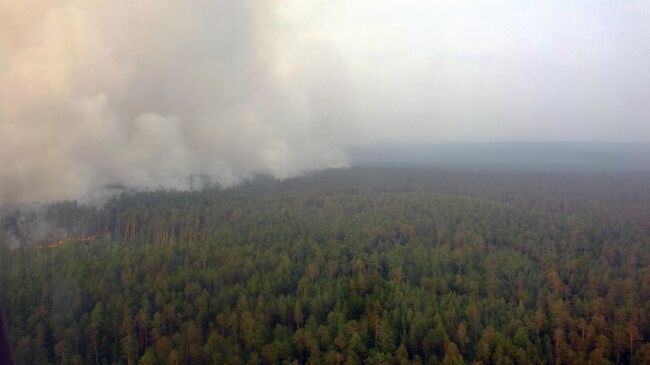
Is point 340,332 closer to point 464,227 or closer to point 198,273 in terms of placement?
point 198,273

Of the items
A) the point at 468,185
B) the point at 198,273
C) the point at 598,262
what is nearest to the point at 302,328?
the point at 198,273

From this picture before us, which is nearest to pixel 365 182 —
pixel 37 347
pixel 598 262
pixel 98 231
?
pixel 98 231

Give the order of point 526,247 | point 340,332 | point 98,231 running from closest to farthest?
point 340,332 < point 526,247 < point 98,231

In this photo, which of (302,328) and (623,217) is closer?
(302,328)

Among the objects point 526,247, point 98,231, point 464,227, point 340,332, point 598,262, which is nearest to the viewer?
point 340,332

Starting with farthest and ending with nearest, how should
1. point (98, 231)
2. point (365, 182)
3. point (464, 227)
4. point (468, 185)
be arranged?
1. point (365, 182)
2. point (468, 185)
3. point (98, 231)
4. point (464, 227)

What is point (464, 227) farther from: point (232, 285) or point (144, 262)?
point (144, 262)
